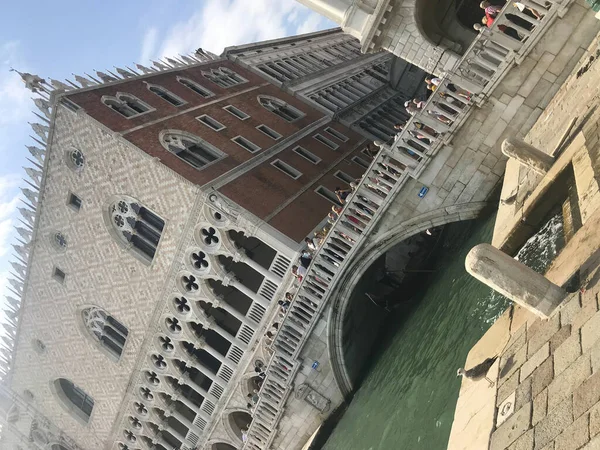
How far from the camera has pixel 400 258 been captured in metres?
23.1

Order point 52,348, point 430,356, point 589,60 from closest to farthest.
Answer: point 589,60, point 430,356, point 52,348

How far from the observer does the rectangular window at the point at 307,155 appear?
24453 millimetres

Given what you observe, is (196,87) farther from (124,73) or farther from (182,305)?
(182,305)

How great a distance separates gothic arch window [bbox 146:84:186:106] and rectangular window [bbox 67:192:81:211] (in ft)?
18.1

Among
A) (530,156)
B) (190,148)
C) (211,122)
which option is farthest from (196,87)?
(530,156)

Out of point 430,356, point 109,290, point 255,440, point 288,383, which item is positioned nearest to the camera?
point 430,356

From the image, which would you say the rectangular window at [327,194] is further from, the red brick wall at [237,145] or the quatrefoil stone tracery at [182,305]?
the quatrefoil stone tracery at [182,305]

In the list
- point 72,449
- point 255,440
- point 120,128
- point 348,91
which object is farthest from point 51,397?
point 348,91

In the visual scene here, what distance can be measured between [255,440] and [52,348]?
11.5 meters

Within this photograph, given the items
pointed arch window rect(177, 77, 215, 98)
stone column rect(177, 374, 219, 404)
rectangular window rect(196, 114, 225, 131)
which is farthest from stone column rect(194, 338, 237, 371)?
pointed arch window rect(177, 77, 215, 98)

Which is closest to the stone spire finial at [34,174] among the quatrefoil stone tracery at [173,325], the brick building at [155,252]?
the brick building at [155,252]

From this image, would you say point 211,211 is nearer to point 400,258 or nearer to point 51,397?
point 400,258

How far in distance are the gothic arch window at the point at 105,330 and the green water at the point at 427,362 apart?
10372 mm

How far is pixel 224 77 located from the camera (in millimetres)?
28469
